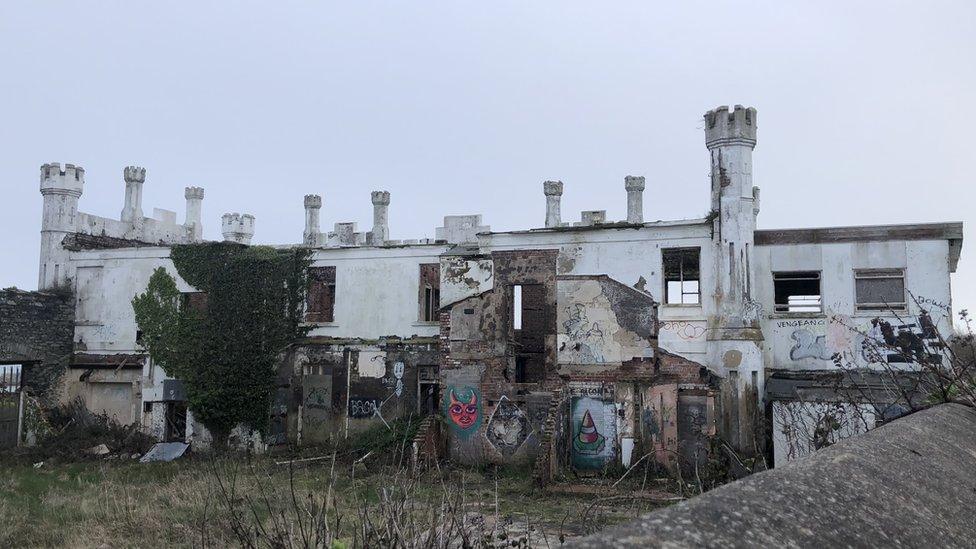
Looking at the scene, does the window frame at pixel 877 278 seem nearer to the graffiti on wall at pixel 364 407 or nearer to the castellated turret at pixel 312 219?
the graffiti on wall at pixel 364 407

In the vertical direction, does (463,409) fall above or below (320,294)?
below

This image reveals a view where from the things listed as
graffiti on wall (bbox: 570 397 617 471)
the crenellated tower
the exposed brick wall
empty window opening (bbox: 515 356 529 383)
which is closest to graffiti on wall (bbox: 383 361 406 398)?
empty window opening (bbox: 515 356 529 383)

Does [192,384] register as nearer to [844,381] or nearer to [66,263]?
[66,263]

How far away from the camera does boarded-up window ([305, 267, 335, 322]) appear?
24281mm

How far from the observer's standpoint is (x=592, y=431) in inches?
Answer: 762

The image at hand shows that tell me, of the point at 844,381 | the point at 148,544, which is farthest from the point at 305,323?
A: the point at 844,381

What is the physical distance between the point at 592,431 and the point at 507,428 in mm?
2173

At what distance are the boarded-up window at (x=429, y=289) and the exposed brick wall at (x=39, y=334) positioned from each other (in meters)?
11.9

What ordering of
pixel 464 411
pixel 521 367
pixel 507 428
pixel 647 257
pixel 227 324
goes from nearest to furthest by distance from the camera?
pixel 507 428
pixel 464 411
pixel 647 257
pixel 521 367
pixel 227 324

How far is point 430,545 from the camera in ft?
12.3

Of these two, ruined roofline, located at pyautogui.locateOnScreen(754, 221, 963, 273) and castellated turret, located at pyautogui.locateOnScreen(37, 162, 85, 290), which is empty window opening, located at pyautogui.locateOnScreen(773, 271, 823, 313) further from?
castellated turret, located at pyautogui.locateOnScreen(37, 162, 85, 290)

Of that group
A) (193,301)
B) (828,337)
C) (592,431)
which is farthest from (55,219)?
(828,337)

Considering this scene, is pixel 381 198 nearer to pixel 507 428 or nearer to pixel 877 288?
pixel 507 428

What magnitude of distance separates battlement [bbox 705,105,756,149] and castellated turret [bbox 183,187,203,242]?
1972cm
